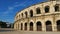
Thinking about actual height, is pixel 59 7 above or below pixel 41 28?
above

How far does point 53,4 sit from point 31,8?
6.62 m

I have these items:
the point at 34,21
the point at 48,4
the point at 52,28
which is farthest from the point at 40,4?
the point at 52,28

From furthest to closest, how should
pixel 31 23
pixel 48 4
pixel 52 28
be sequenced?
1. pixel 31 23
2. pixel 48 4
3. pixel 52 28

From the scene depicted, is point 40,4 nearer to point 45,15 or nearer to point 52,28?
point 45,15

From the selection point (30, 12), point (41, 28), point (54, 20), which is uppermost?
point (30, 12)

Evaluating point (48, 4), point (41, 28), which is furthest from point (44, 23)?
point (48, 4)

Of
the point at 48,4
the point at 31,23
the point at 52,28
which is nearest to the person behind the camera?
the point at 52,28

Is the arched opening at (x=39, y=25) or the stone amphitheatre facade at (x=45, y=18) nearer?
the stone amphitheatre facade at (x=45, y=18)

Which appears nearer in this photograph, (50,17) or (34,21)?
(50,17)

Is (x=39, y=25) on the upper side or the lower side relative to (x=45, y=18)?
lower

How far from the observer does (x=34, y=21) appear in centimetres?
2903

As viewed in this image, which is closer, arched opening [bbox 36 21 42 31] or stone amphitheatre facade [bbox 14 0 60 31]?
stone amphitheatre facade [bbox 14 0 60 31]

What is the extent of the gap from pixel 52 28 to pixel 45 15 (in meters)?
3.47

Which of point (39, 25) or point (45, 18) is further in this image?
point (39, 25)
